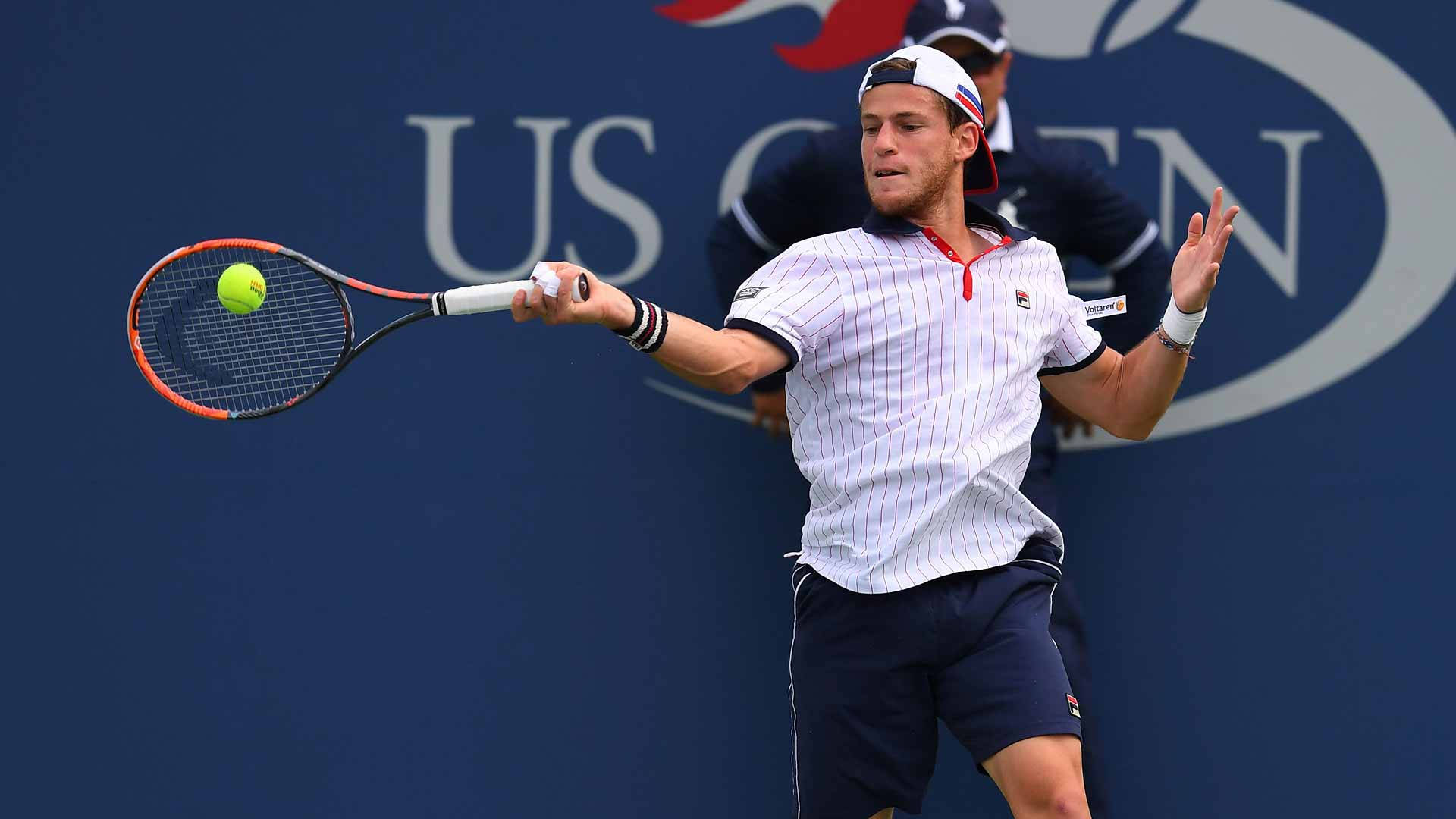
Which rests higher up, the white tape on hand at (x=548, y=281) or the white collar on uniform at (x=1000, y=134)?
the white collar on uniform at (x=1000, y=134)

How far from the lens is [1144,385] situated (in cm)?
328

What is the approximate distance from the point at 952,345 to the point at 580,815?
1.75 metres

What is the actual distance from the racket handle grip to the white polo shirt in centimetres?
37

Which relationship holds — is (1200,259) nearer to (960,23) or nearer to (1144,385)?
(1144,385)

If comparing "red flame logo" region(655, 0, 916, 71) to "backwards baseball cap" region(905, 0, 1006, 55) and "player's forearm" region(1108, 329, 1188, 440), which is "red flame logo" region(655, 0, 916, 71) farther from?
"player's forearm" region(1108, 329, 1188, 440)

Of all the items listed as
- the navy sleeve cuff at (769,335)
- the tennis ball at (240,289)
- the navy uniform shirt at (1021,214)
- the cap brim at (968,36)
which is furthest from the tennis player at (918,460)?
the tennis ball at (240,289)

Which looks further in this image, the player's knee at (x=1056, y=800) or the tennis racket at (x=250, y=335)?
the tennis racket at (x=250, y=335)

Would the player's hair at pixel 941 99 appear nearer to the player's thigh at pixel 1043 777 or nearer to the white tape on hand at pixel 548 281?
the white tape on hand at pixel 548 281

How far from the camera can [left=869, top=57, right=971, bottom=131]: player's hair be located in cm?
316

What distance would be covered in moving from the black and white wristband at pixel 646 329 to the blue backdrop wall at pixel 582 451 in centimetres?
133

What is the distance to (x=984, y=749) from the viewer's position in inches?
120

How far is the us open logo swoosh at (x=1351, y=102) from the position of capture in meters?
4.11

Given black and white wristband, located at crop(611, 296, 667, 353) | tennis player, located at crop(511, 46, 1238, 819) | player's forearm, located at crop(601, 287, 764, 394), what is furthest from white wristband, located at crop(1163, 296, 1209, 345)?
black and white wristband, located at crop(611, 296, 667, 353)

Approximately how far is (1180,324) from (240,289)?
172 cm
